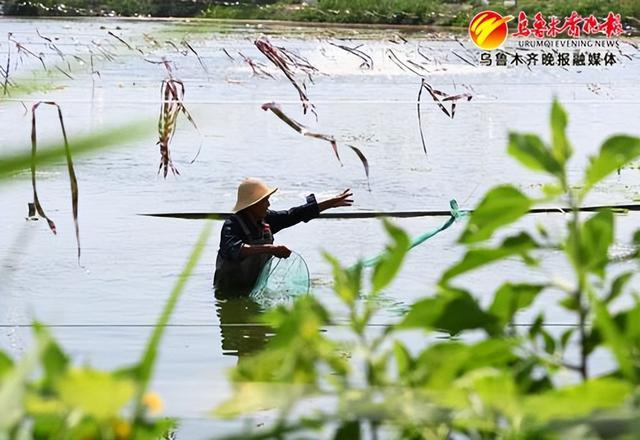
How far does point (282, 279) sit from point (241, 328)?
1.34 ft

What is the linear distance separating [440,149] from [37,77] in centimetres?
1113

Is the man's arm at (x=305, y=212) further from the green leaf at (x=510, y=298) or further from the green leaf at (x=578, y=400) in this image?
the green leaf at (x=578, y=400)

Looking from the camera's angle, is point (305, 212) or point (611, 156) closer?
point (611, 156)

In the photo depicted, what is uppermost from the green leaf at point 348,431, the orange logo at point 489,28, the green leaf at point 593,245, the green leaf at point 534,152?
the orange logo at point 489,28

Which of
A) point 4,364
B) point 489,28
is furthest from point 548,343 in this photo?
point 489,28

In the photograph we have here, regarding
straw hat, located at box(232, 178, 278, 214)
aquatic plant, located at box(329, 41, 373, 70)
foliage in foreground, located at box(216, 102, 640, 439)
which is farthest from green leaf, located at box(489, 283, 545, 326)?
aquatic plant, located at box(329, 41, 373, 70)

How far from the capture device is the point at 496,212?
2.01ft

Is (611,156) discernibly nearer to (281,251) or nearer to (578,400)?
(578,400)

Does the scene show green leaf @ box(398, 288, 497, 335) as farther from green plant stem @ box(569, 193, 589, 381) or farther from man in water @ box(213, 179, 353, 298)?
man in water @ box(213, 179, 353, 298)

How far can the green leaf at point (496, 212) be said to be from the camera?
61 centimetres

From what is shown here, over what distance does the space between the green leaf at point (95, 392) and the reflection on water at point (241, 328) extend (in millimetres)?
4122

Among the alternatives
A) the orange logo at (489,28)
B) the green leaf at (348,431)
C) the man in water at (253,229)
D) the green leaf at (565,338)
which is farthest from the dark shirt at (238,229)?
the orange logo at (489,28)

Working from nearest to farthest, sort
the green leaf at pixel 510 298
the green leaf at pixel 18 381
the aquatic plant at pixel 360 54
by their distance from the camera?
the green leaf at pixel 18 381, the green leaf at pixel 510 298, the aquatic plant at pixel 360 54

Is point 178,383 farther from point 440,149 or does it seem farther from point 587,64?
point 587,64
